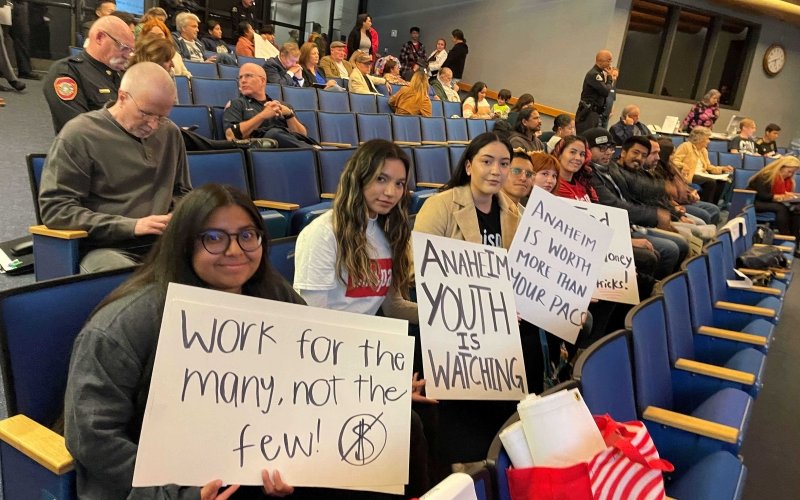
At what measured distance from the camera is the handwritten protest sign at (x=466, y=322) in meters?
1.60

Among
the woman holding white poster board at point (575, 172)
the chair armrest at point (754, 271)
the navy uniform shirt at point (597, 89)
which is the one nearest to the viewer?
the woman holding white poster board at point (575, 172)

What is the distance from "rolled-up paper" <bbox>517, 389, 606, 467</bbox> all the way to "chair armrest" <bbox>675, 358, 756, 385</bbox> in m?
1.21

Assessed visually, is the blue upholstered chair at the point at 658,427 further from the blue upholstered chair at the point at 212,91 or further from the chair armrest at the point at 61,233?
the blue upholstered chair at the point at 212,91

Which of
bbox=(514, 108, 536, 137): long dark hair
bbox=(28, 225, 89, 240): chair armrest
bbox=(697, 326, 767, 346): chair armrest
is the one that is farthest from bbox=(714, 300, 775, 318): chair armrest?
bbox=(514, 108, 536, 137): long dark hair

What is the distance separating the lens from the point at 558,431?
1.13 m

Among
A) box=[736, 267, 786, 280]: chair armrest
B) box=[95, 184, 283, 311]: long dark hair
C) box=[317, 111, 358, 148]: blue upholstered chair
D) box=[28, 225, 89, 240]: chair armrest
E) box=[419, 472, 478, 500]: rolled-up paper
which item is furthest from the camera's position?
box=[317, 111, 358, 148]: blue upholstered chair

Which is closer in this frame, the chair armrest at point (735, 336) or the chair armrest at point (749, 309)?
the chair armrest at point (735, 336)

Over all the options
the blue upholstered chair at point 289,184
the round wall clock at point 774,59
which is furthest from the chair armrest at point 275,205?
the round wall clock at point 774,59

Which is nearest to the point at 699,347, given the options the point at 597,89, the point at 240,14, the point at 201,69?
the point at 201,69

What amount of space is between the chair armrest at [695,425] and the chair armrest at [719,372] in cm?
38

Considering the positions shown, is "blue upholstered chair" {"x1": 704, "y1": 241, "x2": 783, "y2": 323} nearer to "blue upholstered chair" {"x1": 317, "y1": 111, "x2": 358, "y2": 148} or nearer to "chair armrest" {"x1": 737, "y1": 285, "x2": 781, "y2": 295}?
"chair armrest" {"x1": 737, "y1": 285, "x2": 781, "y2": 295}

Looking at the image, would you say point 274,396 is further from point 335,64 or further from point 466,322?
point 335,64

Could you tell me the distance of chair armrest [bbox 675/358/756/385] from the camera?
6.85 feet

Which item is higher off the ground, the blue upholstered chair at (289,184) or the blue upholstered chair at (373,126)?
the blue upholstered chair at (373,126)
